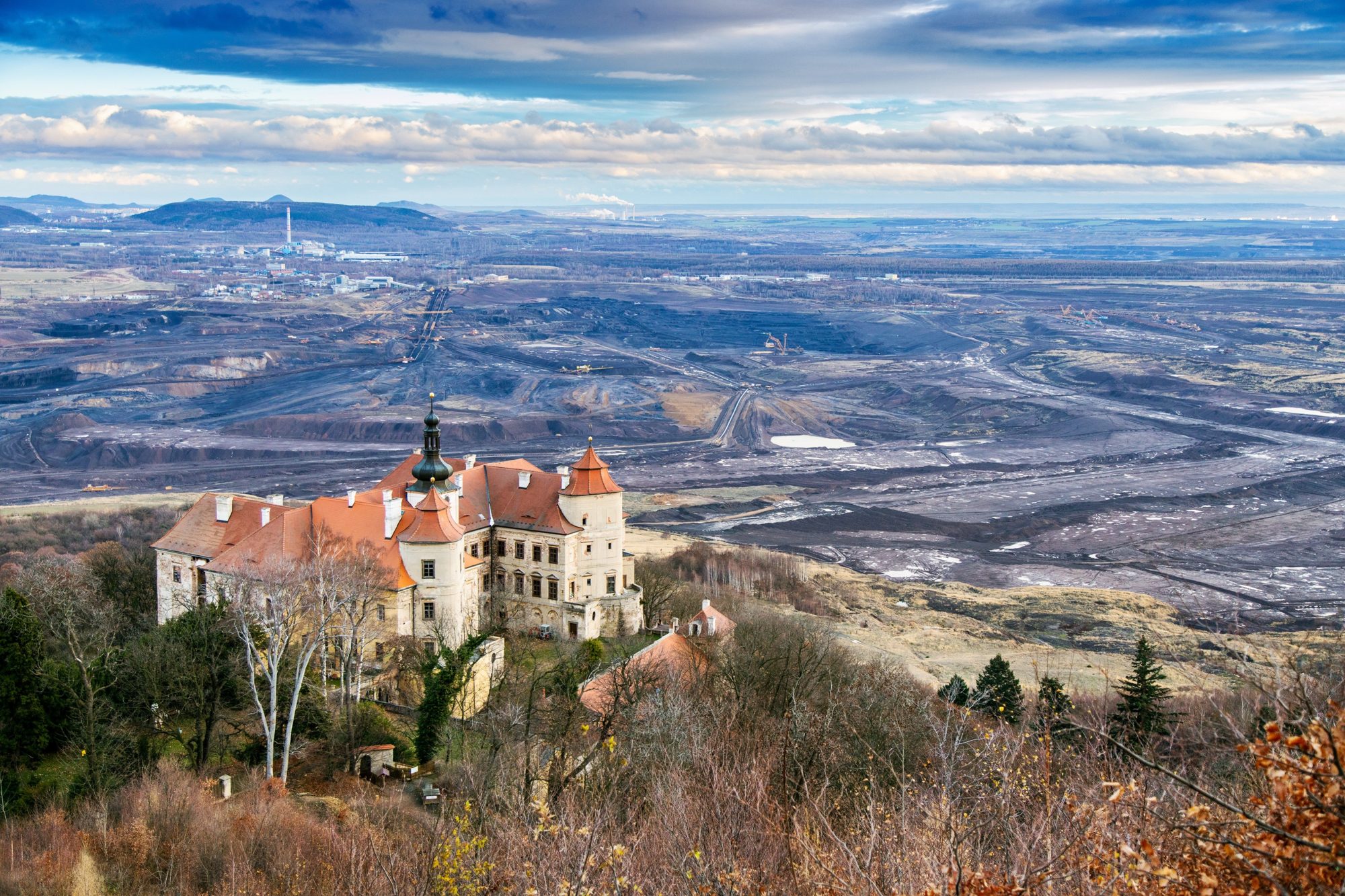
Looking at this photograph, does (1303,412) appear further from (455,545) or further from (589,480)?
(455,545)

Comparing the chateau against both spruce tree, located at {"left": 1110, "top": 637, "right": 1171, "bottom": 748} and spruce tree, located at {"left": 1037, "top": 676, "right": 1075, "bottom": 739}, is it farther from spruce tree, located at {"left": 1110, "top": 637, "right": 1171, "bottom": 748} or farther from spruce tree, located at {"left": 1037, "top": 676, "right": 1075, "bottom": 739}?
spruce tree, located at {"left": 1110, "top": 637, "right": 1171, "bottom": 748}

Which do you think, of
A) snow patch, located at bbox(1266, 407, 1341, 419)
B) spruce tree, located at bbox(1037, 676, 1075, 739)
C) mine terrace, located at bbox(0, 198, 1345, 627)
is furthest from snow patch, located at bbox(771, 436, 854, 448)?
spruce tree, located at bbox(1037, 676, 1075, 739)

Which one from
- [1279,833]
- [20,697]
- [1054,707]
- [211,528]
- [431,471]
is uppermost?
[1279,833]

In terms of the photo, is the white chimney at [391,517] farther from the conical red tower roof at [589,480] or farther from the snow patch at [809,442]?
the snow patch at [809,442]

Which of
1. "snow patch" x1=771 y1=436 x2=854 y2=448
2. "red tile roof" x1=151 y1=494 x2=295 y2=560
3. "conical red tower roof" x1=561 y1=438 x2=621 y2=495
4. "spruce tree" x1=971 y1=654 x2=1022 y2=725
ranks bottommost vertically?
"snow patch" x1=771 y1=436 x2=854 y2=448

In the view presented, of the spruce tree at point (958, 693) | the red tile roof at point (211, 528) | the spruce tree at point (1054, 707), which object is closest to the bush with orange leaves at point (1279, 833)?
the spruce tree at point (1054, 707)

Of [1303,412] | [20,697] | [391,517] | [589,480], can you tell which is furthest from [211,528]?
A: [1303,412]
